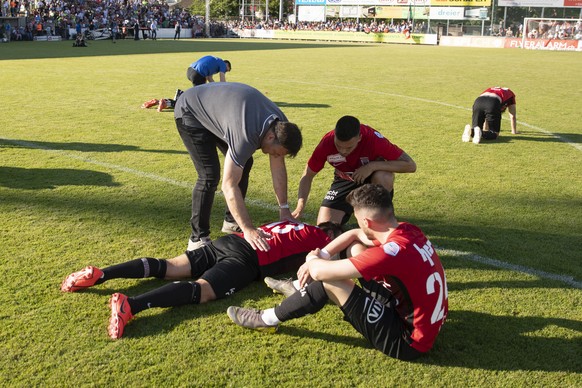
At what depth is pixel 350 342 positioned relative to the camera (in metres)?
3.68

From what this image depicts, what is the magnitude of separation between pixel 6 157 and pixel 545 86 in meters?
15.7

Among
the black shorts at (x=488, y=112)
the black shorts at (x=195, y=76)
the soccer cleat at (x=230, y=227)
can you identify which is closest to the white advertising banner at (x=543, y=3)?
the black shorts at (x=488, y=112)

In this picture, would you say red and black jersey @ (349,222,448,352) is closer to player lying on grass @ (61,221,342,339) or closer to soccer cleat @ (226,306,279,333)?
soccer cleat @ (226,306,279,333)

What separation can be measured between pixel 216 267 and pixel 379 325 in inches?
53.4

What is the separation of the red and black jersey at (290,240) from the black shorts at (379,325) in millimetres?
1036

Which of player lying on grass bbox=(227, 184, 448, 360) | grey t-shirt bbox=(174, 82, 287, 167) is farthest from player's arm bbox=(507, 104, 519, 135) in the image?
player lying on grass bbox=(227, 184, 448, 360)

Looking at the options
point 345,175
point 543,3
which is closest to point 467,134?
point 345,175

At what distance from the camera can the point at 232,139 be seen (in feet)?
13.6

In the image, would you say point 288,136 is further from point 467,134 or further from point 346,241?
point 467,134

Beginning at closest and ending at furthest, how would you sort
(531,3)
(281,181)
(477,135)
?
(281,181), (477,135), (531,3)

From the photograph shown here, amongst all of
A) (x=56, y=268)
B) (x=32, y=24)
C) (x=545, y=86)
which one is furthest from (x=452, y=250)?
(x=32, y=24)

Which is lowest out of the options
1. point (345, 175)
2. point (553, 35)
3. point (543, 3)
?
point (345, 175)

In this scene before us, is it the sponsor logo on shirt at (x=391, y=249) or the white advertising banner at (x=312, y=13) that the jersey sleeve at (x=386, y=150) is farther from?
the white advertising banner at (x=312, y=13)

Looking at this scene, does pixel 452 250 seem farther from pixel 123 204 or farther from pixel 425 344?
pixel 123 204
